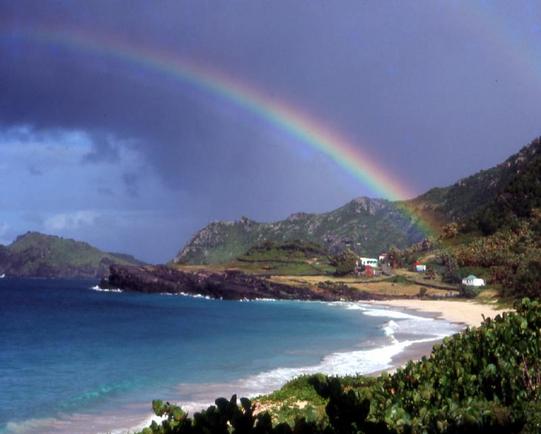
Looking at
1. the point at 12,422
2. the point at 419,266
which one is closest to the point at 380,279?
the point at 419,266

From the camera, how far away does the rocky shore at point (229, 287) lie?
156 meters

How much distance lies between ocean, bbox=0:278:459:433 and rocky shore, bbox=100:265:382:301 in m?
78.3

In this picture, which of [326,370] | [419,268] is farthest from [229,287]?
[326,370]

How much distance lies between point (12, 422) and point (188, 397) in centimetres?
739

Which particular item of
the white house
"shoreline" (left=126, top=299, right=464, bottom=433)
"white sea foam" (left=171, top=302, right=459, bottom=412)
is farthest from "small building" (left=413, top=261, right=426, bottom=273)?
"shoreline" (left=126, top=299, right=464, bottom=433)

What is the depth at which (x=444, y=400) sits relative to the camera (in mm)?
10828

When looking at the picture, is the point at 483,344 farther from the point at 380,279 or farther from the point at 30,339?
the point at 380,279

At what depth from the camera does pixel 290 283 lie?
17262 cm

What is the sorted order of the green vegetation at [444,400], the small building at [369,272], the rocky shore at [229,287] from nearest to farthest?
the green vegetation at [444,400]
the rocky shore at [229,287]
the small building at [369,272]

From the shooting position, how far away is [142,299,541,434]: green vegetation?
17.1ft

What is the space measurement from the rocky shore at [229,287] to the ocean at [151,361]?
78287mm

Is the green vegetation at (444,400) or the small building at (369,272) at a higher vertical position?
the small building at (369,272)

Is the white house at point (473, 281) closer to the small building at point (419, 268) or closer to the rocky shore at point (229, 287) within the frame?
the rocky shore at point (229, 287)

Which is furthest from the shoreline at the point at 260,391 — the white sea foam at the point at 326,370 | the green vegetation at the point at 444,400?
the green vegetation at the point at 444,400
